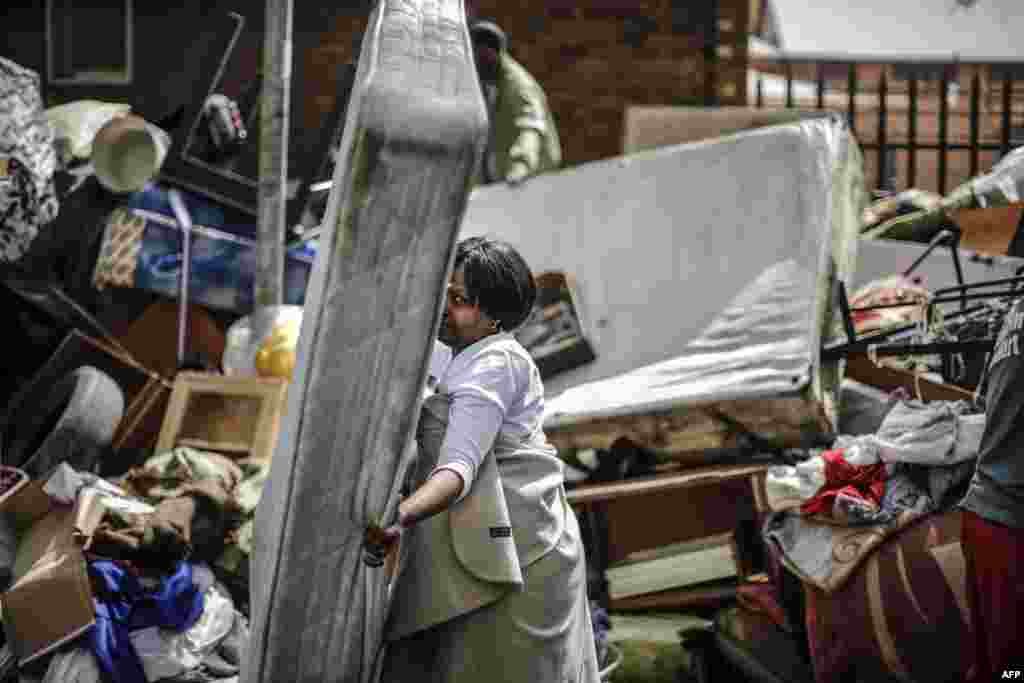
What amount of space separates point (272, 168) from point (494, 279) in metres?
3.59

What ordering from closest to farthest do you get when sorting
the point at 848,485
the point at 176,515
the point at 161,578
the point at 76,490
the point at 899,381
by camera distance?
the point at 848,485
the point at 161,578
the point at 176,515
the point at 76,490
the point at 899,381

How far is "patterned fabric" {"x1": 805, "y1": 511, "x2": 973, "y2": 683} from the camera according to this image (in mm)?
3891

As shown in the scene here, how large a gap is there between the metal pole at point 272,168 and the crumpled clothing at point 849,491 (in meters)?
2.90

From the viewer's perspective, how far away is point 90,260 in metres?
6.70

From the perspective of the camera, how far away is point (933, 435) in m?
4.23

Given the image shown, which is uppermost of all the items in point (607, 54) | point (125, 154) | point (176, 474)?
point (607, 54)

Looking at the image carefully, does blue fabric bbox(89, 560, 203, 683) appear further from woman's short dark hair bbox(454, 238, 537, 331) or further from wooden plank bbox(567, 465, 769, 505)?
woman's short dark hair bbox(454, 238, 537, 331)

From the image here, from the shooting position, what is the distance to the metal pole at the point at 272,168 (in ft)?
20.2

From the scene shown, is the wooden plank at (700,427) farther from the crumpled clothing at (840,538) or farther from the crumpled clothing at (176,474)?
the crumpled clothing at (176,474)

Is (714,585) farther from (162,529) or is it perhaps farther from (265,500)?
(265,500)

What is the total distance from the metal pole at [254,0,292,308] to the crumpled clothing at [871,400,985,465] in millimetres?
3008

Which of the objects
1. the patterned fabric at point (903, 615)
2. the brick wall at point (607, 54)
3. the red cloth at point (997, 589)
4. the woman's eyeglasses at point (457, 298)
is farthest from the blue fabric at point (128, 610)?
the brick wall at point (607, 54)

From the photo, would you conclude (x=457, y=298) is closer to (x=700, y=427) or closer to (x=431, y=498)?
(x=431, y=498)

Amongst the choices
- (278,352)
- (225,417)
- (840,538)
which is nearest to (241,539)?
(225,417)
